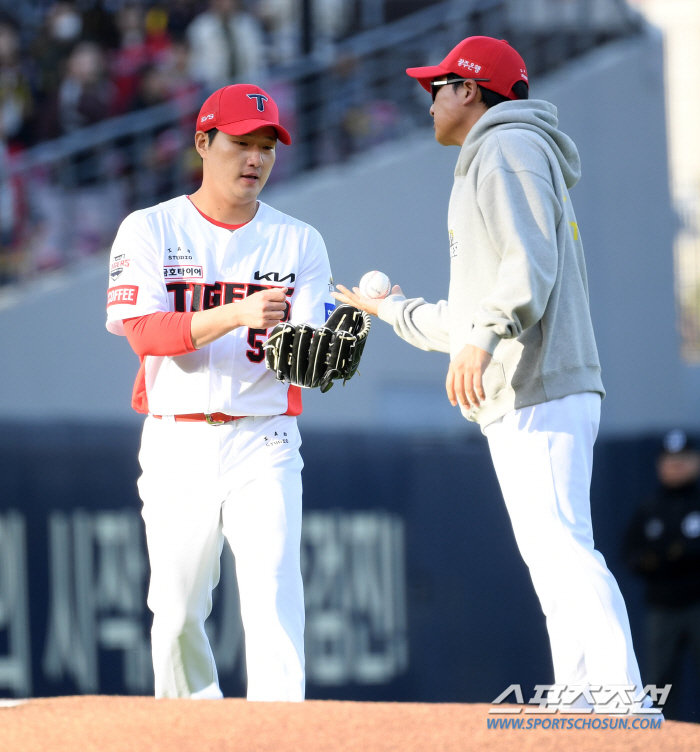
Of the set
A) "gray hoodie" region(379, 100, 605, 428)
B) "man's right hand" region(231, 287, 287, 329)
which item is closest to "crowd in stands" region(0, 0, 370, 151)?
"man's right hand" region(231, 287, 287, 329)

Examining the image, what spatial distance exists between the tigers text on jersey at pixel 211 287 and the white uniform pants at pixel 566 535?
2.68ft

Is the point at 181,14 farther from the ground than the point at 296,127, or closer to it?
farther from the ground

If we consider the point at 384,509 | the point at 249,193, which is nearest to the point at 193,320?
the point at 249,193

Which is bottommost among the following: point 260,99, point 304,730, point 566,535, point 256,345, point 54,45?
point 304,730

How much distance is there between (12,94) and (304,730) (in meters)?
7.68

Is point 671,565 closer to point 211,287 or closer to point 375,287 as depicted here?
point 375,287

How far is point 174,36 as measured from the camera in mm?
9789

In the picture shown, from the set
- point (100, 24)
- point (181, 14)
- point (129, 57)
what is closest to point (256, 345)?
point (129, 57)

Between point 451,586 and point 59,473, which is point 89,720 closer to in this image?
point 59,473

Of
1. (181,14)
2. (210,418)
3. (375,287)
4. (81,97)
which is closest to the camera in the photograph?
(210,418)

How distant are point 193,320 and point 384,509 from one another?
4791 millimetres

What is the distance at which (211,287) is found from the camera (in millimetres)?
3590

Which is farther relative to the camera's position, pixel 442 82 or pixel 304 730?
pixel 442 82

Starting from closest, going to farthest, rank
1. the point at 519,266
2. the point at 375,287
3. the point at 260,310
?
1. the point at 519,266
2. the point at 260,310
3. the point at 375,287
